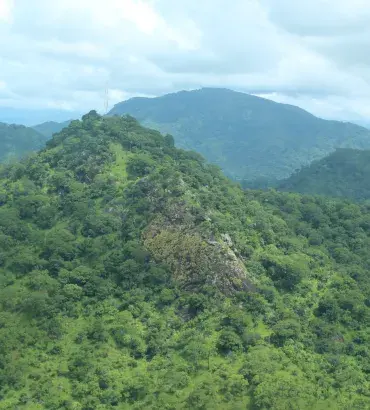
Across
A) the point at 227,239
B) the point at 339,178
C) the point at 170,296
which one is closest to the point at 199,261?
the point at 227,239

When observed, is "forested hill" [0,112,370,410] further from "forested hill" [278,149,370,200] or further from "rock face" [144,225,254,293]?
"forested hill" [278,149,370,200]

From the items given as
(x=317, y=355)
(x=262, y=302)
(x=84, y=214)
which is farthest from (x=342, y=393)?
(x=84, y=214)

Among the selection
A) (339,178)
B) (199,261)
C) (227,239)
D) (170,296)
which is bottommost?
(170,296)

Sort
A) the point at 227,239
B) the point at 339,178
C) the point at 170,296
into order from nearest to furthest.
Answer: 1. the point at 170,296
2. the point at 227,239
3. the point at 339,178

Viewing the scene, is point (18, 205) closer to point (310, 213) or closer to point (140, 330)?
point (140, 330)

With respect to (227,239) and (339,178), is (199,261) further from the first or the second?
(339,178)
